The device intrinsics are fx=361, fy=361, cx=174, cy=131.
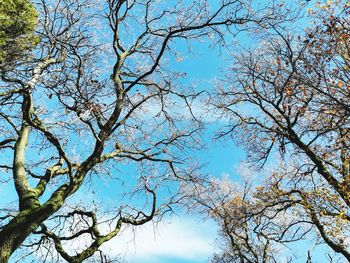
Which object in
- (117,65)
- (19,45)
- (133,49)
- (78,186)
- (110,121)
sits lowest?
(78,186)

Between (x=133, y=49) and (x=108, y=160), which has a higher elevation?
(x=133, y=49)

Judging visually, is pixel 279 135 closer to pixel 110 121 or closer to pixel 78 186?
pixel 110 121

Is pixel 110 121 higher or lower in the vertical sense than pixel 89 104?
higher

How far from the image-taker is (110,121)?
8.74m

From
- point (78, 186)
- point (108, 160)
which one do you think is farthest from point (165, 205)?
point (78, 186)

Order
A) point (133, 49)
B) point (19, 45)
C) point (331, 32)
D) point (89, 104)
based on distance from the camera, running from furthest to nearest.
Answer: point (133, 49) < point (331, 32) < point (89, 104) < point (19, 45)

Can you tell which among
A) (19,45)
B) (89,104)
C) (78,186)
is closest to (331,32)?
(89,104)

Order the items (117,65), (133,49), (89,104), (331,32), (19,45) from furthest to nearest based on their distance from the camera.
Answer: (133,49) < (117,65) < (331,32) < (89,104) < (19,45)

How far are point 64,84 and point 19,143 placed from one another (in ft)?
13.1

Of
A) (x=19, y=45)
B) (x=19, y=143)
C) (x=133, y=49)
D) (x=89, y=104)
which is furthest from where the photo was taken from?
(x=133, y=49)

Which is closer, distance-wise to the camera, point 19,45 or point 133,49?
point 19,45

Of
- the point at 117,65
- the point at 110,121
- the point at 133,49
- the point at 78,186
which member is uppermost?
the point at 133,49

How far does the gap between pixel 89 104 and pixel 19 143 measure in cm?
354

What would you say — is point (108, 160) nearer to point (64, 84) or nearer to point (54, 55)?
point (54, 55)
